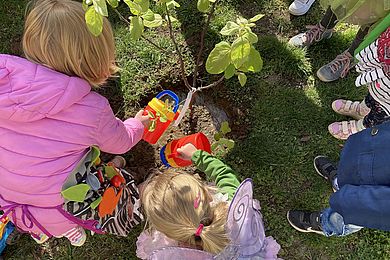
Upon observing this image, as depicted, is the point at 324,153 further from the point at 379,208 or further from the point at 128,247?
the point at 128,247

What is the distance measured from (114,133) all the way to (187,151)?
44cm

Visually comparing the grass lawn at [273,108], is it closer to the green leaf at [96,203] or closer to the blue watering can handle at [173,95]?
the blue watering can handle at [173,95]

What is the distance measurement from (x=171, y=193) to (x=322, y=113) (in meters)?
1.27

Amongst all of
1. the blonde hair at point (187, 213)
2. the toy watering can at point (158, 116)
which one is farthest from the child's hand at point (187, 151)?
the blonde hair at point (187, 213)

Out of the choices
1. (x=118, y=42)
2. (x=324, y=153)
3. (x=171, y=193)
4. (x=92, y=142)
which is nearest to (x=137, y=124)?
(x=92, y=142)

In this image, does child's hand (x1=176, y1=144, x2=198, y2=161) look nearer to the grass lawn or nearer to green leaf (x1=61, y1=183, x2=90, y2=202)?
the grass lawn

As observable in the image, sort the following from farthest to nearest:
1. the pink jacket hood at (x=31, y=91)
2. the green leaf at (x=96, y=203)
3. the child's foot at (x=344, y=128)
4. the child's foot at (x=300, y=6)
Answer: the child's foot at (x=300, y=6) → the child's foot at (x=344, y=128) → the green leaf at (x=96, y=203) → the pink jacket hood at (x=31, y=91)

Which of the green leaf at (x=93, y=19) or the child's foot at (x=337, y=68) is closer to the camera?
the green leaf at (x=93, y=19)

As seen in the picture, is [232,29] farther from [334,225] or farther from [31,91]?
[334,225]

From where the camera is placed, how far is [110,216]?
2137 mm

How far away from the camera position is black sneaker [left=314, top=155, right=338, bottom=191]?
2.46 metres

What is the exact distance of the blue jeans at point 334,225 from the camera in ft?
6.92

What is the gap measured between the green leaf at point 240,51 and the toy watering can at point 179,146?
71cm

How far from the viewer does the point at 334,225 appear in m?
2.14
